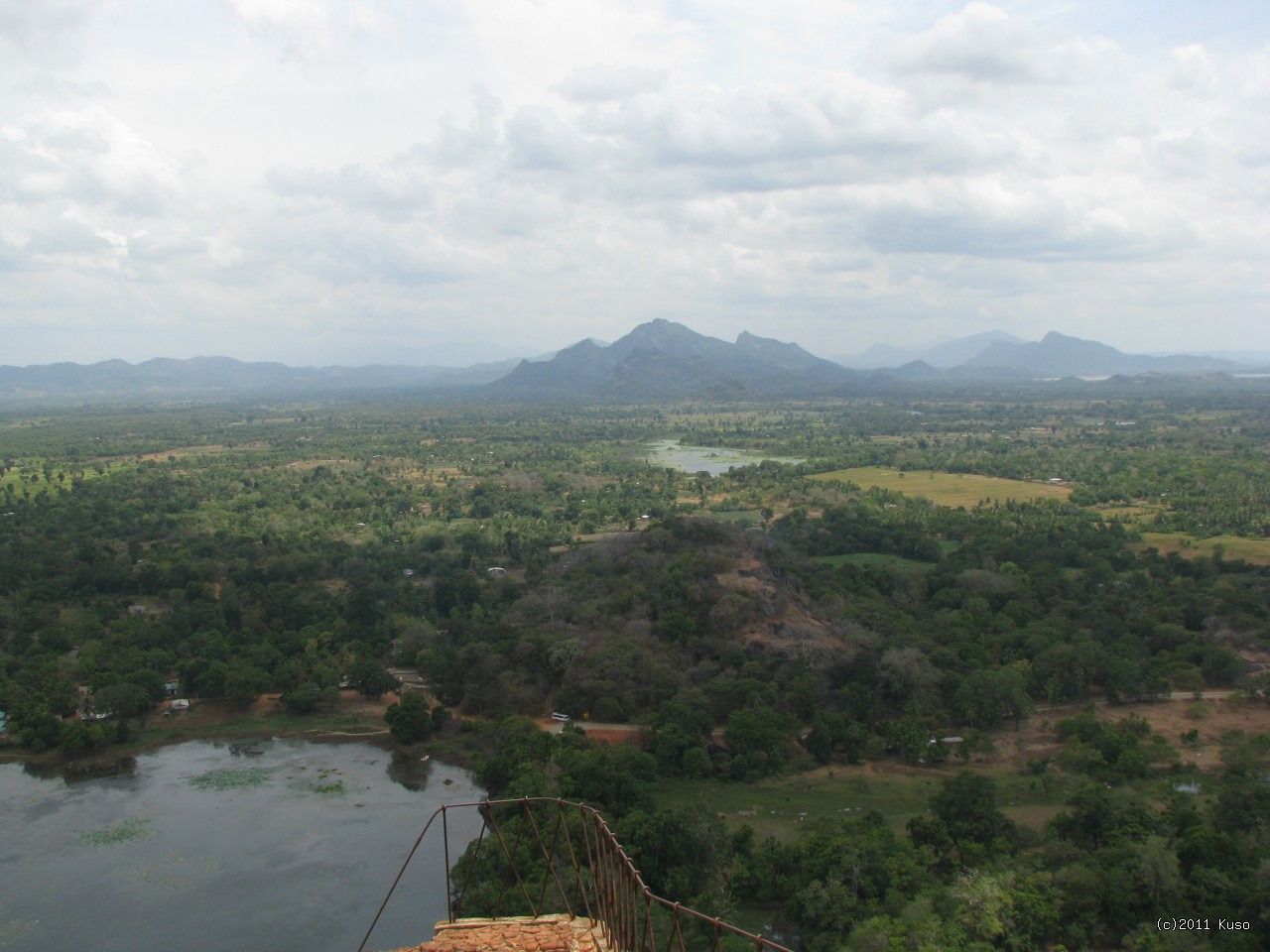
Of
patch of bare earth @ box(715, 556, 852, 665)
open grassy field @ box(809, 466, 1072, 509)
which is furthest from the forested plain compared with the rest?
open grassy field @ box(809, 466, 1072, 509)

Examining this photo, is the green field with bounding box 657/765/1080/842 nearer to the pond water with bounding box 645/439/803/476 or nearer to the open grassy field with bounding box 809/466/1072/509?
the open grassy field with bounding box 809/466/1072/509

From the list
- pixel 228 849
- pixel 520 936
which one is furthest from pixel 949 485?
pixel 520 936

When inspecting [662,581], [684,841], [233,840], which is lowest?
[233,840]

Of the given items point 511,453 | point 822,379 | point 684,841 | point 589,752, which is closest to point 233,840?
point 589,752

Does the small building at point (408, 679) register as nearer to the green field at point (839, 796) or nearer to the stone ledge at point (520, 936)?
the green field at point (839, 796)

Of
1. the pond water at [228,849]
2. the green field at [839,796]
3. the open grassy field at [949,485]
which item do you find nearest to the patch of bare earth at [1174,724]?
the green field at [839,796]

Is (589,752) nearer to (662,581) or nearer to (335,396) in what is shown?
(662,581)

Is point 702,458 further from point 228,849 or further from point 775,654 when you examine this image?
point 228,849
